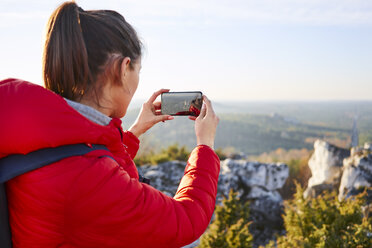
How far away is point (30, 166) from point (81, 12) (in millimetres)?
469

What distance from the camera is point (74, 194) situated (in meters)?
0.70

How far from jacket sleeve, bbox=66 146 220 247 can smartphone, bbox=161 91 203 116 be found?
0.54m

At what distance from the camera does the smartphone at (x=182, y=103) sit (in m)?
1.32

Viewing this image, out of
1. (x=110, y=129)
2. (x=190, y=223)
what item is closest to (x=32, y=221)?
(x=110, y=129)

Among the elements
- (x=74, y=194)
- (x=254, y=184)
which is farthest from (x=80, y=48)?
(x=254, y=184)

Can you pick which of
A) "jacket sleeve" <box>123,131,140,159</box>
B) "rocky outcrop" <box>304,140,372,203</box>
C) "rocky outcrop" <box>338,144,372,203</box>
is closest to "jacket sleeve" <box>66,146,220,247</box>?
"jacket sleeve" <box>123,131,140,159</box>

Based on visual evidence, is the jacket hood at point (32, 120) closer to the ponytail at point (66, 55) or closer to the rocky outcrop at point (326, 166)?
the ponytail at point (66, 55)

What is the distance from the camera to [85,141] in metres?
0.72

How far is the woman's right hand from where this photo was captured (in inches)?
41.7

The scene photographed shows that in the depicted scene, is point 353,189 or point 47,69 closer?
point 47,69

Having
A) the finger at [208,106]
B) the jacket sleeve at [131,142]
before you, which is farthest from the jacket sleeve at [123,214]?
the jacket sleeve at [131,142]

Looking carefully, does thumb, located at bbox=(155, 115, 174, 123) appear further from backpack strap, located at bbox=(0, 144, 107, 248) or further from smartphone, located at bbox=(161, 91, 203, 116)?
backpack strap, located at bbox=(0, 144, 107, 248)

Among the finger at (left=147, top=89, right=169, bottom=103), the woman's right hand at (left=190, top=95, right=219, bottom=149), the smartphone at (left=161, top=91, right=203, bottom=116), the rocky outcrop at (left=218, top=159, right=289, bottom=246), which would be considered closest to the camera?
the woman's right hand at (left=190, top=95, right=219, bottom=149)

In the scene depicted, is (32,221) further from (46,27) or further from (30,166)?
(46,27)
